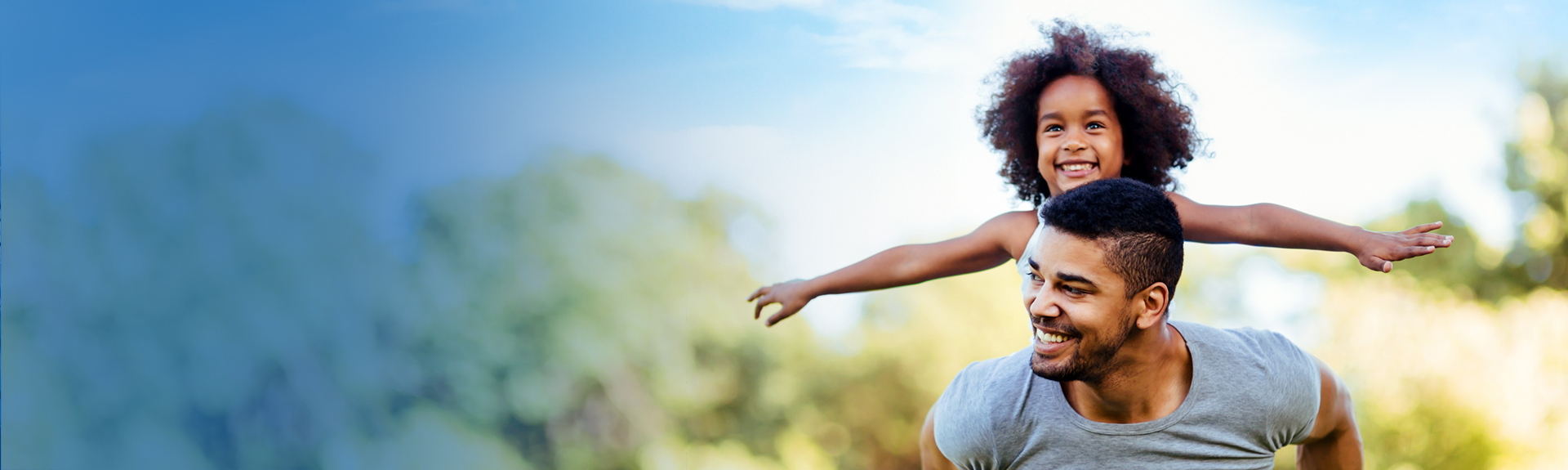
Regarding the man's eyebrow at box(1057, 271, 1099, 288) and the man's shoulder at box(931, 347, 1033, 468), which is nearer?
the man's eyebrow at box(1057, 271, 1099, 288)

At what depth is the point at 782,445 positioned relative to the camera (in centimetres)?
698

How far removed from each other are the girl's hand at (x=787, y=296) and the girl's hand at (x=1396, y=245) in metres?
1.16

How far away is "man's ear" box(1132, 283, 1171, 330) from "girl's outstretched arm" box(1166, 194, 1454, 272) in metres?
0.28

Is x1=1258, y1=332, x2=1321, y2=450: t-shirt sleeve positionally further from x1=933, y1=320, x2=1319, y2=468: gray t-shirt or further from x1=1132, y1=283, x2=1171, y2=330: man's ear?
x1=1132, y1=283, x2=1171, y2=330: man's ear

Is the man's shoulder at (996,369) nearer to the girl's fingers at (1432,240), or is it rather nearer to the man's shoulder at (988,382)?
the man's shoulder at (988,382)

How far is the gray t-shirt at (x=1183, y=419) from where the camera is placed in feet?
6.41

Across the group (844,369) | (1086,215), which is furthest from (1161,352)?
(844,369)

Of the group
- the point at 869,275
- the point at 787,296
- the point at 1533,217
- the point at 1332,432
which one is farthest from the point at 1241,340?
the point at 1533,217

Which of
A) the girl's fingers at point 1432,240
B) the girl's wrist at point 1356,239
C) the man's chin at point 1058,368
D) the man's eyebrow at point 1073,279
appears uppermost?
the girl's fingers at point 1432,240

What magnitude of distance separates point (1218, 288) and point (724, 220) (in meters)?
2.95

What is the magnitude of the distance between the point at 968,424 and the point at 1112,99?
1026mm

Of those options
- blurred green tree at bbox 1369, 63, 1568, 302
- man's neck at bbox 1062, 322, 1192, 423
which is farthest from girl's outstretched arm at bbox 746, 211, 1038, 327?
blurred green tree at bbox 1369, 63, 1568, 302

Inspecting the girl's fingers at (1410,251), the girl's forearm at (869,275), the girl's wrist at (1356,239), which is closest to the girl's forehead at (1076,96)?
the girl's forearm at (869,275)

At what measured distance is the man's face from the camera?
71.9 inches
